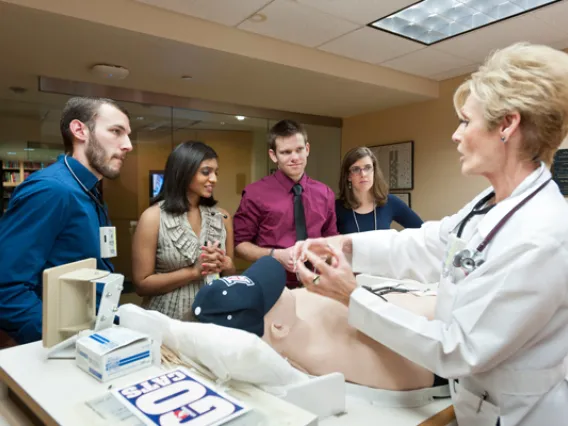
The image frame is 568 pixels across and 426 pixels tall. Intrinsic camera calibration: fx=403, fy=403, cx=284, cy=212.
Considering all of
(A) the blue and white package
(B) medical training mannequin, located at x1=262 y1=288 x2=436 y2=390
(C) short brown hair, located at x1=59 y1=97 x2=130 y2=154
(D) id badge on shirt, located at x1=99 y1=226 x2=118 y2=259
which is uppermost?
(C) short brown hair, located at x1=59 y1=97 x2=130 y2=154

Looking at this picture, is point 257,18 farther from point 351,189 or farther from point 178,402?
point 178,402

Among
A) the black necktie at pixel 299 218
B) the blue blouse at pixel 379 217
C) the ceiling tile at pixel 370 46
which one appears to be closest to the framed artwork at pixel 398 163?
the ceiling tile at pixel 370 46

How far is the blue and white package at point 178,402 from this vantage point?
604mm

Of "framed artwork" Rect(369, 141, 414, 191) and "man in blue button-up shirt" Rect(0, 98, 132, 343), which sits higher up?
"framed artwork" Rect(369, 141, 414, 191)

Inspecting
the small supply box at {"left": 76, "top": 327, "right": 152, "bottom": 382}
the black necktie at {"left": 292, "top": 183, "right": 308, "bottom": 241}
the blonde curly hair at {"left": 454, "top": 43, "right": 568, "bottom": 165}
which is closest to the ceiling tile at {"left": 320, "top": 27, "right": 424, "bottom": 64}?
the black necktie at {"left": 292, "top": 183, "right": 308, "bottom": 241}

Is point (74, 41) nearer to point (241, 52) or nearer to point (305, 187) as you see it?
point (241, 52)

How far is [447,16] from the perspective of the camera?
2852 millimetres

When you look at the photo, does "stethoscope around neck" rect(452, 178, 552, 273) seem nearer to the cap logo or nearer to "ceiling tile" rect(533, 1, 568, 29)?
the cap logo

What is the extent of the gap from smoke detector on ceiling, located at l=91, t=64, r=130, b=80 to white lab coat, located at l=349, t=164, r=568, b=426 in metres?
3.01

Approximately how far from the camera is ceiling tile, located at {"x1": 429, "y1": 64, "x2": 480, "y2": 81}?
3873 mm

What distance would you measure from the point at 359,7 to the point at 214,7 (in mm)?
937

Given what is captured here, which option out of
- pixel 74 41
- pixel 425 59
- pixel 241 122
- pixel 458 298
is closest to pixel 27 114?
pixel 74 41

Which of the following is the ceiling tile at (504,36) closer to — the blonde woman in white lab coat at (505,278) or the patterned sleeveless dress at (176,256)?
the blonde woman in white lab coat at (505,278)

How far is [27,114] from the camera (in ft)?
12.7
